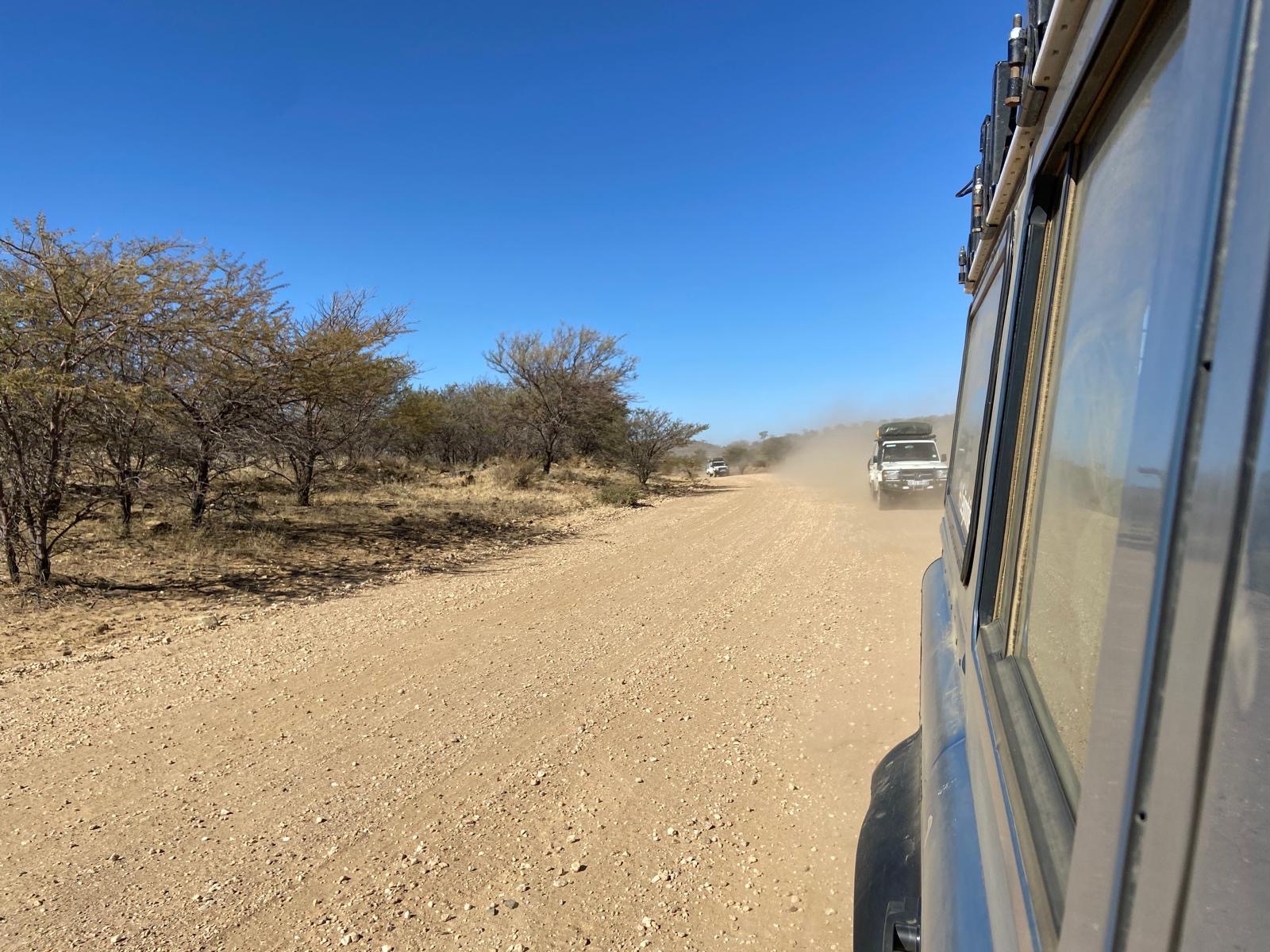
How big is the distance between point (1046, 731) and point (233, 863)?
9.73ft

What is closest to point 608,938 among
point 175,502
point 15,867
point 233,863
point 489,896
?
point 489,896

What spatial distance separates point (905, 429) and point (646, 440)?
8719 mm

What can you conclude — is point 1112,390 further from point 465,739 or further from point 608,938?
point 465,739

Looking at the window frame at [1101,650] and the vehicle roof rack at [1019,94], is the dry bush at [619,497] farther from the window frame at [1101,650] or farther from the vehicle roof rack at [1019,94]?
the window frame at [1101,650]

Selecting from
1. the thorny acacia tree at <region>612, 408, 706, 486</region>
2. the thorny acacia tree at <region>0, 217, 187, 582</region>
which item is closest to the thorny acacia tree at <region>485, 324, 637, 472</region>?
the thorny acacia tree at <region>612, 408, 706, 486</region>

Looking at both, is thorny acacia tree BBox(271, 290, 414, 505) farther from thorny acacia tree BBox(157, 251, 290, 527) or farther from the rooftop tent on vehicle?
the rooftop tent on vehicle

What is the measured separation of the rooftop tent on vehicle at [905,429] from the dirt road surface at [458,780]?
1282 cm

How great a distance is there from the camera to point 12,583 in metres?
6.81

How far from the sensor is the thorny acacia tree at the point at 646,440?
24.0 m

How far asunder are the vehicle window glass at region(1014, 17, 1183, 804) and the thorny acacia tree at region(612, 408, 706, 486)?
22.3m

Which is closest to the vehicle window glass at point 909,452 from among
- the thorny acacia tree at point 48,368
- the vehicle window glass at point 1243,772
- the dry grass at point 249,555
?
the dry grass at point 249,555

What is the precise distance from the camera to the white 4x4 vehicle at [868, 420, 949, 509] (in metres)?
14.5

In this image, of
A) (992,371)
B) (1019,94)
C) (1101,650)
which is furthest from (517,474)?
(1101,650)

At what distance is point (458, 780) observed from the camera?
338 centimetres
